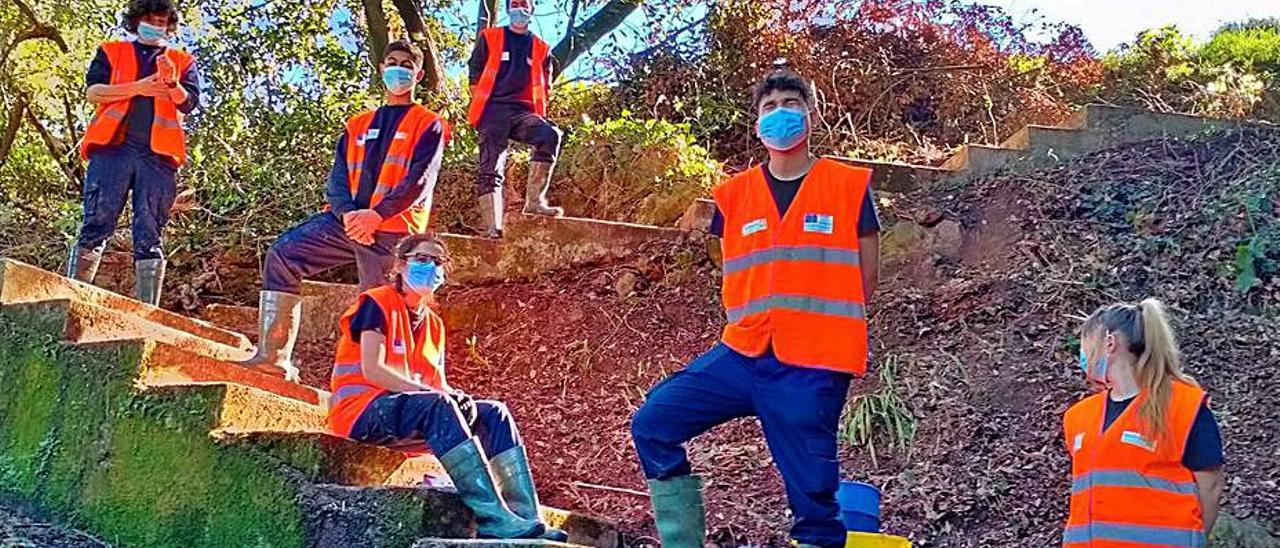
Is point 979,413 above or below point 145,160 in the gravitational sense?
below

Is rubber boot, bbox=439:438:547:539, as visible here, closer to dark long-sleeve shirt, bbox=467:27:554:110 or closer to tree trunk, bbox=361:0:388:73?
dark long-sleeve shirt, bbox=467:27:554:110

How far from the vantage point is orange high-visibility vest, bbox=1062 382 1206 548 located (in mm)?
3262

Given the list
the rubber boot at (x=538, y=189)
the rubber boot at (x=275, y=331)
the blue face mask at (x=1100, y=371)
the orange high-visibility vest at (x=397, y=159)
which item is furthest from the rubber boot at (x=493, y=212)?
the blue face mask at (x=1100, y=371)

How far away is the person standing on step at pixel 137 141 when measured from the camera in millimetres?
5270

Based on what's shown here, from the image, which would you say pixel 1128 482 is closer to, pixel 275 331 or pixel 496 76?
pixel 275 331

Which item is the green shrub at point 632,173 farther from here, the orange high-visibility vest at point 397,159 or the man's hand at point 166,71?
the man's hand at point 166,71

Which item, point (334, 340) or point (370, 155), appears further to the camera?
point (334, 340)

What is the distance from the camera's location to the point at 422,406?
3854mm

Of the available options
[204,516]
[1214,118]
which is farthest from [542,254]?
[1214,118]

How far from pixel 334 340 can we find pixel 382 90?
344 centimetres

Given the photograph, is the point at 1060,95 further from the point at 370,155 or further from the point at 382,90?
the point at 370,155

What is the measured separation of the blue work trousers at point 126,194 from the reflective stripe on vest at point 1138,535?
12.9 feet

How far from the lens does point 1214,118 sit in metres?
7.52

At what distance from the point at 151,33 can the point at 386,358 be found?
7.75ft
